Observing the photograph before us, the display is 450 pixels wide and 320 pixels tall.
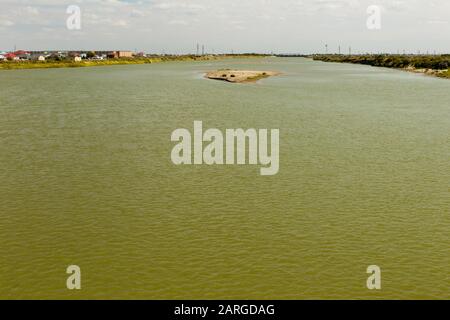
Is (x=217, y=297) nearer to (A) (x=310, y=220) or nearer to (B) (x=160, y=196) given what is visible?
(A) (x=310, y=220)

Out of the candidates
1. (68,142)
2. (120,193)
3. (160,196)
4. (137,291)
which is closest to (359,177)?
(160,196)
